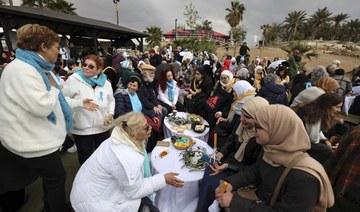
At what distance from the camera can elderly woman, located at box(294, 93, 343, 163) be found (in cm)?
246

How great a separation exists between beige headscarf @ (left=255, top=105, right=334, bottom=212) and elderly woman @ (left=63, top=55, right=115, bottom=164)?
6.86 feet

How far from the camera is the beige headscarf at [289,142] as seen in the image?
120 centimetres

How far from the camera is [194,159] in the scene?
2527 mm

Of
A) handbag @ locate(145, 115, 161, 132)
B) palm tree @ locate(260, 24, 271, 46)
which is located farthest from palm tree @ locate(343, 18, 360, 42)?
handbag @ locate(145, 115, 161, 132)

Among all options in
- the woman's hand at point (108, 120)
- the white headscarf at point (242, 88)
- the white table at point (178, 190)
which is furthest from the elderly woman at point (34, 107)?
the white headscarf at point (242, 88)

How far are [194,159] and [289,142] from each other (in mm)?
1453

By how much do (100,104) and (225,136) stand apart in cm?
219

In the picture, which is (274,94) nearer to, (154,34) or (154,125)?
(154,125)

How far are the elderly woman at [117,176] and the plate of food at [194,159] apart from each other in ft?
2.14

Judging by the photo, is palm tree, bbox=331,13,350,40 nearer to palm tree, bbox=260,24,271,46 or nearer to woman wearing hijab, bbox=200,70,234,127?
palm tree, bbox=260,24,271,46

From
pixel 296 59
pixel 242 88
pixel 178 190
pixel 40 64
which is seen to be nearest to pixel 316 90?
pixel 242 88

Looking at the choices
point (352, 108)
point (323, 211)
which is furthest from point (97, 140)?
point (352, 108)

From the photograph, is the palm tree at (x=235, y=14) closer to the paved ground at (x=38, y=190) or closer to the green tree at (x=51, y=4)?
the green tree at (x=51, y=4)

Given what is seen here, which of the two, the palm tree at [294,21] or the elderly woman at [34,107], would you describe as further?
the palm tree at [294,21]
